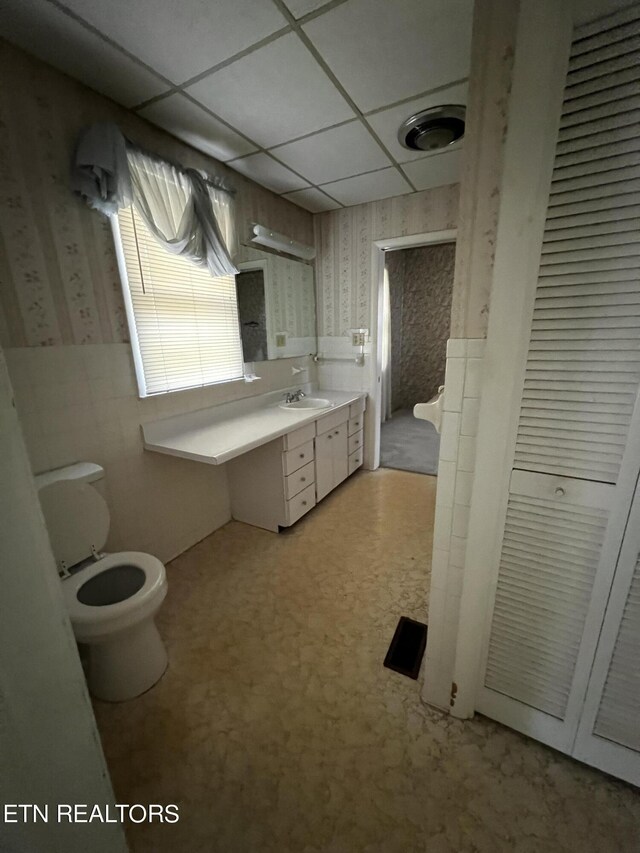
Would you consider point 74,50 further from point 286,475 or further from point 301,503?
point 301,503

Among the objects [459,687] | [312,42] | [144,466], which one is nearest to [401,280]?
[312,42]

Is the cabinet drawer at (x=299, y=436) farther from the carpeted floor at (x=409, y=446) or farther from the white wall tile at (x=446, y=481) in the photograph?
the carpeted floor at (x=409, y=446)

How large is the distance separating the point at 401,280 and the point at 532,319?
4.91m

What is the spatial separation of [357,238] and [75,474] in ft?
9.07

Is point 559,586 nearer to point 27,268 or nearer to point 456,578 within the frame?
point 456,578

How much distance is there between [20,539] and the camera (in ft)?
1.54

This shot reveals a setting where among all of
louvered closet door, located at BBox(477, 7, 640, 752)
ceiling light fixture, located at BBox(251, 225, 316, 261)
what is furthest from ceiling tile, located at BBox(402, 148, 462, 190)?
louvered closet door, located at BBox(477, 7, 640, 752)

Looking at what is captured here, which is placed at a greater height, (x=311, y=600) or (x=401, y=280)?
(x=401, y=280)

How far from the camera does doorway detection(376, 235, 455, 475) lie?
4.77 metres

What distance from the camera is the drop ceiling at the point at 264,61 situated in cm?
112

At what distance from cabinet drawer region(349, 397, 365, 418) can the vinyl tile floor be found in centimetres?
156

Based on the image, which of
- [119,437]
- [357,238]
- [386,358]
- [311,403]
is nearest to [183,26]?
[119,437]

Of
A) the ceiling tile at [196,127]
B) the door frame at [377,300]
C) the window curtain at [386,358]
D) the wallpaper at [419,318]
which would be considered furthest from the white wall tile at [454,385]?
the wallpaper at [419,318]

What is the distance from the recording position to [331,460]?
277cm
